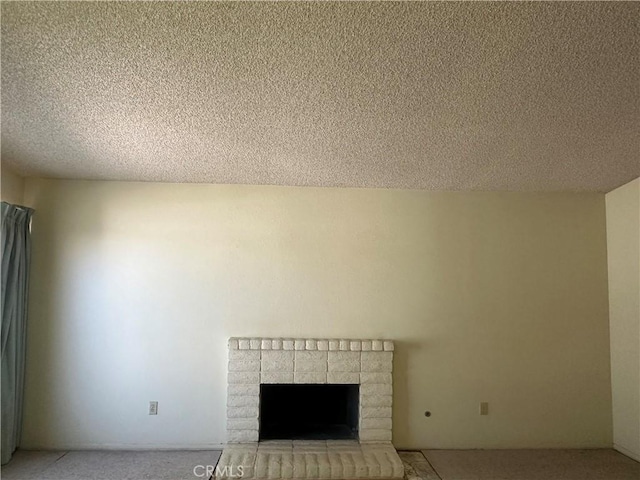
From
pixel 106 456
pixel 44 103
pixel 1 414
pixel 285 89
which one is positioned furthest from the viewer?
pixel 106 456

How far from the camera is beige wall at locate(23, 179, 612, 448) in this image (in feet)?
11.9

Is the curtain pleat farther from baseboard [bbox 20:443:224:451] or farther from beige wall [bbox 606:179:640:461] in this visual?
beige wall [bbox 606:179:640:461]

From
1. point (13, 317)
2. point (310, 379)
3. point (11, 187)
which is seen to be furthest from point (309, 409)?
point (11, 187)

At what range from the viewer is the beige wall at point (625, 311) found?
3555mm

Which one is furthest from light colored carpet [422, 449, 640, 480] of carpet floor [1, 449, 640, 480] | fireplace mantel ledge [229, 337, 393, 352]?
fireplace mantel ledge [229, 337, 393, 352]

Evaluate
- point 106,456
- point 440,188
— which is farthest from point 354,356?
point 106,456

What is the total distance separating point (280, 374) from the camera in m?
3.59

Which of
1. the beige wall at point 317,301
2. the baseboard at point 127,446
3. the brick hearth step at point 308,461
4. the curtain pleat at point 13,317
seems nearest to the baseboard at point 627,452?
the beige wall at point 317,301

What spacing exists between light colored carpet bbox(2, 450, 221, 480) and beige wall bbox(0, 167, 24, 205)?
2078 millimetres

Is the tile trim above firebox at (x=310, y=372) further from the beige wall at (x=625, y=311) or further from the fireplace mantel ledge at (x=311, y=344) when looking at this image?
the beige wall at (x=625, y=311)

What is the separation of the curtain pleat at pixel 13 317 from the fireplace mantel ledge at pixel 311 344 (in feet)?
5.56

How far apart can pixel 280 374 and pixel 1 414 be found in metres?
2.14

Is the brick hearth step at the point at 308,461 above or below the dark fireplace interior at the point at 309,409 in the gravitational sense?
below

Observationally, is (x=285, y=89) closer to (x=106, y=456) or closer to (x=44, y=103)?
(x=44, y=103)
